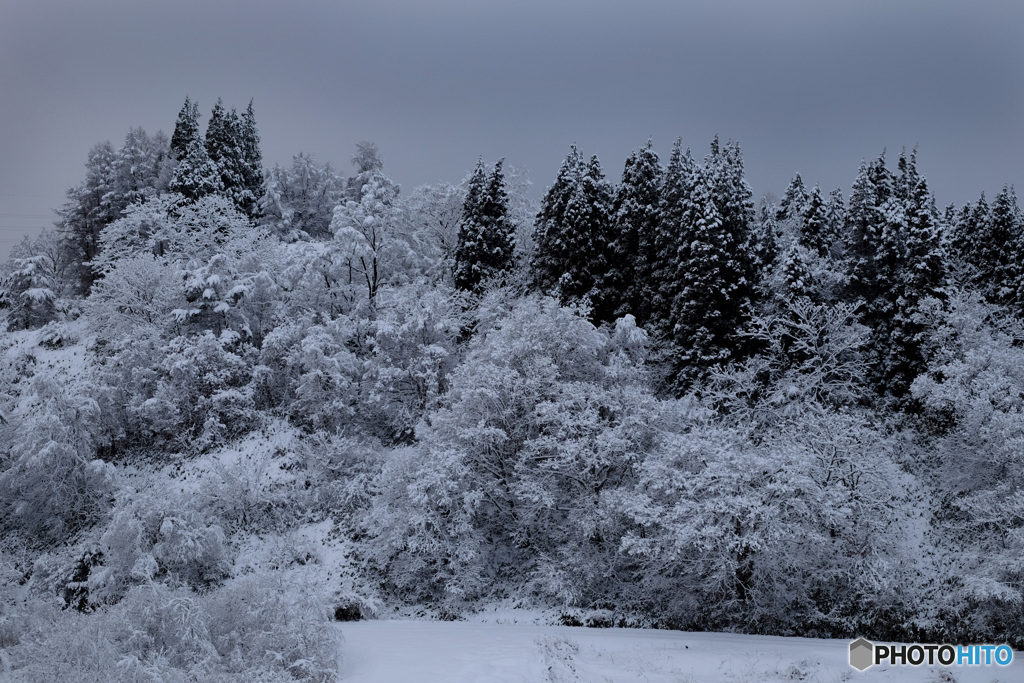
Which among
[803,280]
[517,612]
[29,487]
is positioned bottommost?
[517,612]

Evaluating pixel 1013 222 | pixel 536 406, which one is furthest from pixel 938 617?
pixel 1013 222

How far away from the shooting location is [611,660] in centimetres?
1556

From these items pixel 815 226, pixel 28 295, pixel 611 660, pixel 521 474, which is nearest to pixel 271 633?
pixel 611 660

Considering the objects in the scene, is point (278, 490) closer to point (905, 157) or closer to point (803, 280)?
point (803, 280)

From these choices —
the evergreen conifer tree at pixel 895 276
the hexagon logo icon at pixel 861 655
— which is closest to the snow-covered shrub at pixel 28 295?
the hexagon logo icon at pixel 861 655

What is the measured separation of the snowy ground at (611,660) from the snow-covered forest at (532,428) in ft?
6.11

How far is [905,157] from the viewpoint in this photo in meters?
43.8

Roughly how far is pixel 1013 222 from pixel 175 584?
42.7 m

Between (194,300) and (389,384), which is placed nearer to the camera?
(389,384)

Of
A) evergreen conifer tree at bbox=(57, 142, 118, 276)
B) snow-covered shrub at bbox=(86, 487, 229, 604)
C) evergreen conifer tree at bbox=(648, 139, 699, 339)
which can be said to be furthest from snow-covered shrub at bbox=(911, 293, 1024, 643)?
evergreen conifer tree at bbox=(57, 142, 118, 276)

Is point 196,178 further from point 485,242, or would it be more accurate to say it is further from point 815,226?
point 815,226

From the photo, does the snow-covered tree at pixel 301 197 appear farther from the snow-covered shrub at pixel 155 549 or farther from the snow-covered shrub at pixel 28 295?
the snow-covered shrub at pixel 155 549

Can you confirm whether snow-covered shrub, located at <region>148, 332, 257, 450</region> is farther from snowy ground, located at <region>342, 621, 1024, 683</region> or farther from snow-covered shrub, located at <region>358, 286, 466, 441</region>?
snowy ground, located at <region>342, 621, 1024, 683</region>

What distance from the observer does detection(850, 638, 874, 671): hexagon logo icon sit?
1453cm
